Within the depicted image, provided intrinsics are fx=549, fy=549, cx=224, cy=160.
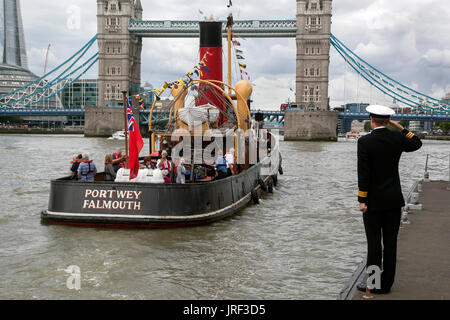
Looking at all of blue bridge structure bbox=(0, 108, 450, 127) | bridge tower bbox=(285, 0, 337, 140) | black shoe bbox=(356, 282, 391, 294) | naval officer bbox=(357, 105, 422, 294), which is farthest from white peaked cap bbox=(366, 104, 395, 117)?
bridge tower bbox=(285, 0, 337, 140)

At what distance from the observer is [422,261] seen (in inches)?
304

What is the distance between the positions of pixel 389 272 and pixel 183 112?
33.4 feet

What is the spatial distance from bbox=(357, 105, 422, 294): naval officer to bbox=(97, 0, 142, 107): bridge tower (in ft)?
305

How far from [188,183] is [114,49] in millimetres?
90301

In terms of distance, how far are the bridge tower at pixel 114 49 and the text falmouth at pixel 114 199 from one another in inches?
3423

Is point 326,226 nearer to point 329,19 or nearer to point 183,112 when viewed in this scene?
point 183,112

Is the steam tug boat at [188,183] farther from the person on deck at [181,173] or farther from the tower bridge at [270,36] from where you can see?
the tower bridge at [270,36]

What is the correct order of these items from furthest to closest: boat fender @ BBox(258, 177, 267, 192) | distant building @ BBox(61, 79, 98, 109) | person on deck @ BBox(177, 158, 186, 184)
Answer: distant building @ BBox(61, 79, 98, 109) → boat fender @ BBox(258, 177, 267, 192) → person on deck @ BBox(177, 158, 186, 184)

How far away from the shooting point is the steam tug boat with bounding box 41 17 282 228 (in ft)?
38.6

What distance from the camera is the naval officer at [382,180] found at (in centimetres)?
614

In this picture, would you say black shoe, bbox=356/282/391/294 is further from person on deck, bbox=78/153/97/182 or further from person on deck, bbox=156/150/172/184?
person on deck, bbox=78/153/97/182

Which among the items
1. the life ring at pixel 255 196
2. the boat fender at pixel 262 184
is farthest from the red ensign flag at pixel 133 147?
the boat fender at pixel 262 184
